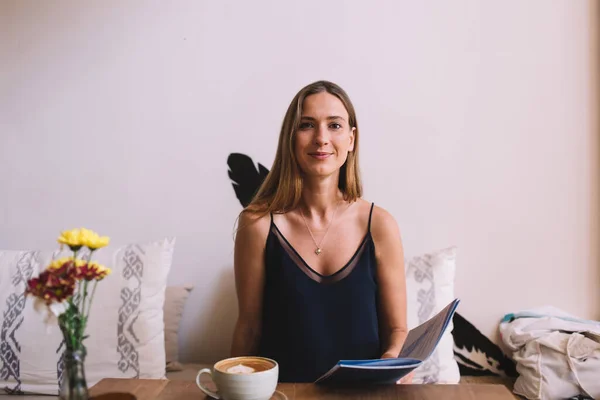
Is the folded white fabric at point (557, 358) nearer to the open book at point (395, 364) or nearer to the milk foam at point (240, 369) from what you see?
the open book at point (395, 364)

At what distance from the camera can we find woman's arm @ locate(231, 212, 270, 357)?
1347 millimetres

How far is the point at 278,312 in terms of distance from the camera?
1309mm

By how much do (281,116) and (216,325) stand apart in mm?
770

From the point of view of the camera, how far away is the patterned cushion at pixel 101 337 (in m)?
1.55

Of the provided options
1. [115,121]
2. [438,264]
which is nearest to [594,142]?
[438,264]

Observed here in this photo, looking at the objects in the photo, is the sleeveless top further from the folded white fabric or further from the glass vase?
the glass vase

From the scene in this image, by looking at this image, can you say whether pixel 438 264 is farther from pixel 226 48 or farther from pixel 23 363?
pixel 23 363

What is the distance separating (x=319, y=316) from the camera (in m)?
1.25

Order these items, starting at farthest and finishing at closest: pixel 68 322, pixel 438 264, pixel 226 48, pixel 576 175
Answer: pixel 226 48, pixel 576 175, pixel 438 264, pixel 68 322

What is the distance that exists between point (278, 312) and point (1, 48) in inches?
61.1

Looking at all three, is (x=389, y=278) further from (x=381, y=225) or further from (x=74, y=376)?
(x=74, y=376)

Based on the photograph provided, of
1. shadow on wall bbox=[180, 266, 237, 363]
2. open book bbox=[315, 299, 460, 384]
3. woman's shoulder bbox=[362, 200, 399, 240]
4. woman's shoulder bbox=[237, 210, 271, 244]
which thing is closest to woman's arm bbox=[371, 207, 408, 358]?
woman's shoulder bbox=[362, 200, 399, 240]

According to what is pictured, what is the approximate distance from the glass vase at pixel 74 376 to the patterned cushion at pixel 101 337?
98cm

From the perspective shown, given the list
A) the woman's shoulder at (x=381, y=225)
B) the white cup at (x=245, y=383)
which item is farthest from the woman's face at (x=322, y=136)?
the white cup at (x=245, y=383)
